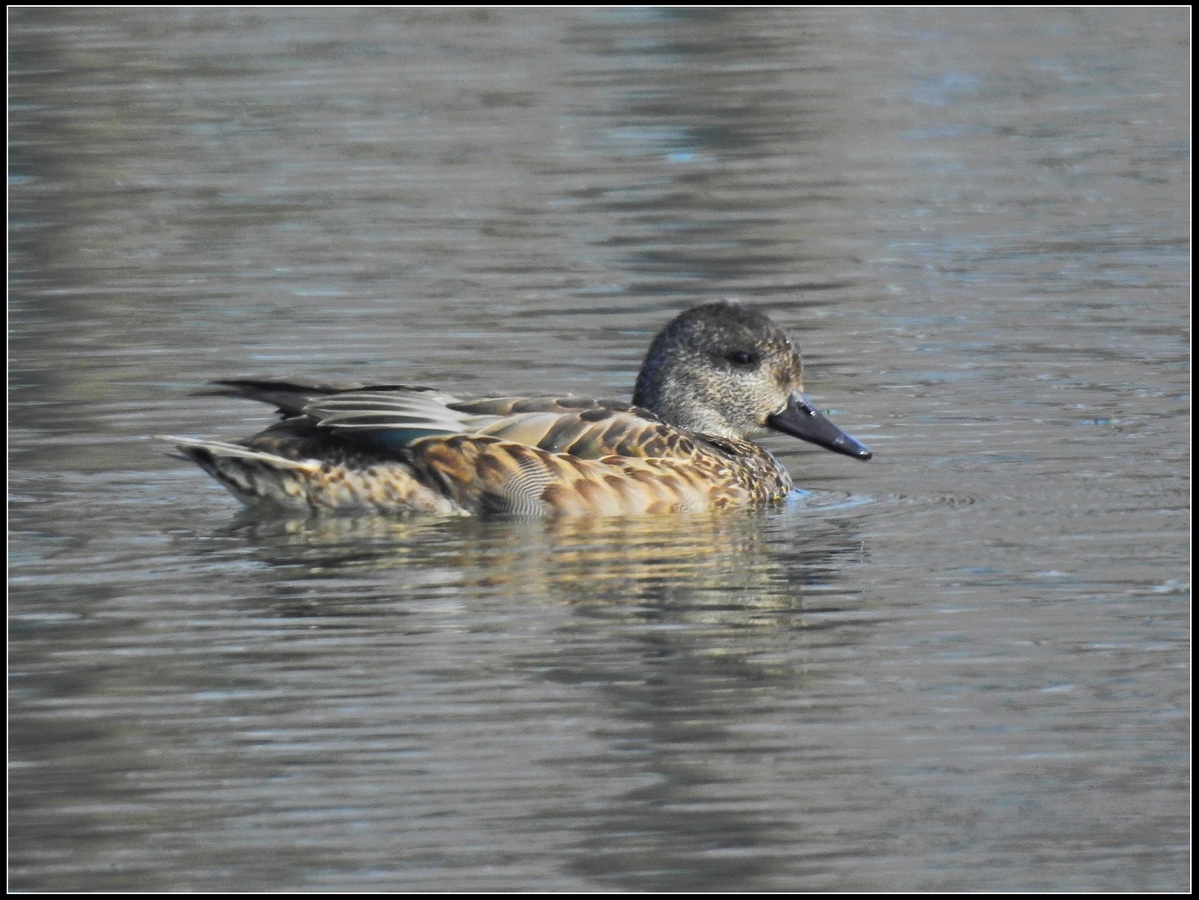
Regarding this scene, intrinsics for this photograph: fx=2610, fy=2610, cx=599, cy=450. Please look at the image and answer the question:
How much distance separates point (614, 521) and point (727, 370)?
115 cm

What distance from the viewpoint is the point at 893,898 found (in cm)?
604

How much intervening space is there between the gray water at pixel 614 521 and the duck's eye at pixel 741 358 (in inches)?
23.1

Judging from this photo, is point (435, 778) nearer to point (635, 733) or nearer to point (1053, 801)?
point (635, 733)

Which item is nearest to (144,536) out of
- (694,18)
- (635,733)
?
(635,733)

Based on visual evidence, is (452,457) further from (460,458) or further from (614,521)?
(614,521)

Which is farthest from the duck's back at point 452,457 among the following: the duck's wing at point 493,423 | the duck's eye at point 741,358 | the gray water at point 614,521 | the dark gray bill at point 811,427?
the duck's eye at point 741,358

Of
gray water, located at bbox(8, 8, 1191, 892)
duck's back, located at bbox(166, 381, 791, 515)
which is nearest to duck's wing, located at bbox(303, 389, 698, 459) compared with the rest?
duck's back, located at bbox(166, 381, 791, 515)

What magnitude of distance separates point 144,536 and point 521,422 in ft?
4.83

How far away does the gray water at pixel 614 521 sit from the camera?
21.5 ft

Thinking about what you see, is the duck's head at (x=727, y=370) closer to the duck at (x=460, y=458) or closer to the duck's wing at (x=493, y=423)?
the duck at (x=460, y=458)

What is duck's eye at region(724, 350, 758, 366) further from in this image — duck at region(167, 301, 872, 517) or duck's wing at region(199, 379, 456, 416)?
duck's wing at region(199, 379, 456, 416)

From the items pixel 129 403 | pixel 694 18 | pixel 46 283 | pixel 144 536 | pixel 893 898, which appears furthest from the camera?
pixel 694 18

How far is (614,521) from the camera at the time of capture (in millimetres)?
9766

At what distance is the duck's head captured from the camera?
1061 centimetres
